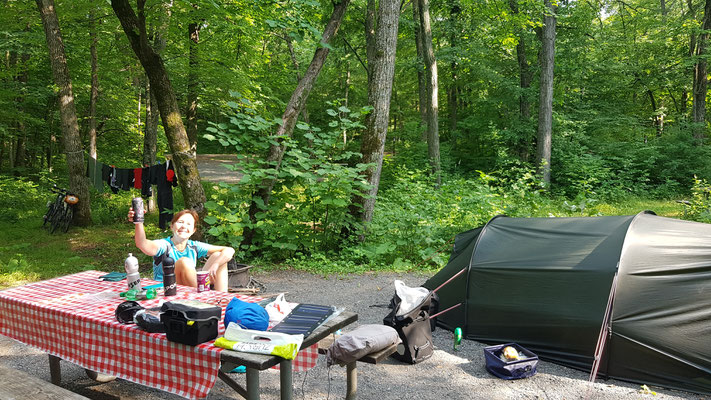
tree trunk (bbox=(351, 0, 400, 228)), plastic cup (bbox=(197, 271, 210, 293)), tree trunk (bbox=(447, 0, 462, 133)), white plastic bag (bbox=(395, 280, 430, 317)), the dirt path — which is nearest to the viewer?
plastic cup (bbox=(197, 271, 210, 293))

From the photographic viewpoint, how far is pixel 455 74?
18859 millimetres

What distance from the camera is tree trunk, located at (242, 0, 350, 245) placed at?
24.5 feet

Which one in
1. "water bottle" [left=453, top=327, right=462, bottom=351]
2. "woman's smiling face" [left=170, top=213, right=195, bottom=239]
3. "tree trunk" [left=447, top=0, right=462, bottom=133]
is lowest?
"water bottle" [left=453, top=327, right=462, bottom=351]

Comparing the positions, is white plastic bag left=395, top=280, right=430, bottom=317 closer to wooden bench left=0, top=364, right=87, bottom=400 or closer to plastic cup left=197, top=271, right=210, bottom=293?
plastic cup left=197, top=271, right=210, bottom=293

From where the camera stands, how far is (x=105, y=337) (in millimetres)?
2791

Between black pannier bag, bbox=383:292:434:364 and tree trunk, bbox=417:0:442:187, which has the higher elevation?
tree trunk, bbox=417:0:442:187

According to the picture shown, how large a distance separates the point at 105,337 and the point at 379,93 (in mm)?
5996

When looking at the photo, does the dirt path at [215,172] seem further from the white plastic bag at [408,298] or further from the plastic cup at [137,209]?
the plastic cup at [137,209]

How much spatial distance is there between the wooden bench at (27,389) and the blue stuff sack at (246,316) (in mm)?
921

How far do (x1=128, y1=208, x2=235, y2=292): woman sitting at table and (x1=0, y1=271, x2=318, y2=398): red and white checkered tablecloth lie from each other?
0.37m

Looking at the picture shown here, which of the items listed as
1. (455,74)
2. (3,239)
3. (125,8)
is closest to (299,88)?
(125,8)

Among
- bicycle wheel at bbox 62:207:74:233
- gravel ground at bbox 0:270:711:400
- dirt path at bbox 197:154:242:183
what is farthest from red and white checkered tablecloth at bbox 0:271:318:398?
dirt path at bbox 197:154:242:183

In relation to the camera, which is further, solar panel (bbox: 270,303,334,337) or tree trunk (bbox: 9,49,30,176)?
tree trunk (bbox: 9,49,30,176)

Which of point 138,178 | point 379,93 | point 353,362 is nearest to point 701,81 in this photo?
point 379,93
